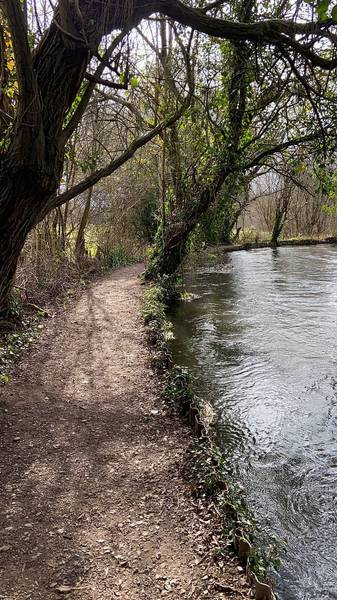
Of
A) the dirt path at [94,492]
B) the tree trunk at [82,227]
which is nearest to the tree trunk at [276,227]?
the tree trunk at [82,227]

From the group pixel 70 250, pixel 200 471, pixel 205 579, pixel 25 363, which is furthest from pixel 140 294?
pixel 205 579

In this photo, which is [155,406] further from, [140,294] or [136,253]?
[136,253]

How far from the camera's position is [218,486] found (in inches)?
151

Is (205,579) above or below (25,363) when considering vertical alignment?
below

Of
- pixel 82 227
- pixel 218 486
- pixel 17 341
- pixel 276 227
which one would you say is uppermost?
pixel 82 227

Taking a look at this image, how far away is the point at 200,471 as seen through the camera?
4.13 meters

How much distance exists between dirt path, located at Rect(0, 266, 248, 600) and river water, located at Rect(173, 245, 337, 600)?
36.4 inches

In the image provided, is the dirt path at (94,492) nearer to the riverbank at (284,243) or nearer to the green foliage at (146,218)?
the green foliage at (146,218)

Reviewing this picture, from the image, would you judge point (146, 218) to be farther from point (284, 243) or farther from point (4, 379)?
point (4, 379)

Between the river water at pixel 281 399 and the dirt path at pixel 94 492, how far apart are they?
925mm

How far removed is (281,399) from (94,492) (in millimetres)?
3810

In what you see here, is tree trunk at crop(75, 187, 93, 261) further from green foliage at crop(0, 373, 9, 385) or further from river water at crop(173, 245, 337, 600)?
green foliage at crop(0, 373, 9, 385)

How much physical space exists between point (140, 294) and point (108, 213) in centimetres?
735

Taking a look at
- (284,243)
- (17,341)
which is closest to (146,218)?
(284,243)
